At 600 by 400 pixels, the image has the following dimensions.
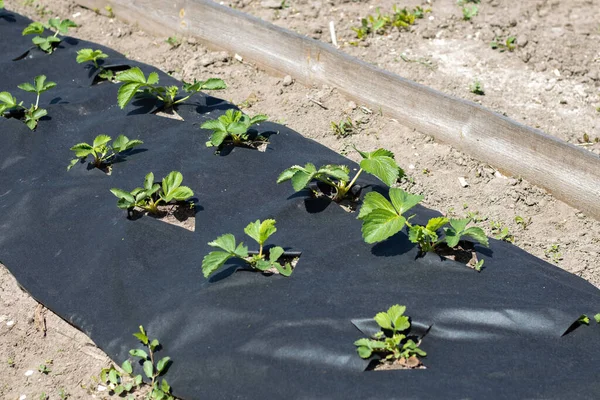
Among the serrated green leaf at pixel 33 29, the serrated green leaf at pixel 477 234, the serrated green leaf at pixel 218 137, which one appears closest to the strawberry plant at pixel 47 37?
the serrated green leaf at pixel 33 29

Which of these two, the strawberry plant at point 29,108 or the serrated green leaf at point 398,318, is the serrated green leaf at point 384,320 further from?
the strawberry plant at point 29,108

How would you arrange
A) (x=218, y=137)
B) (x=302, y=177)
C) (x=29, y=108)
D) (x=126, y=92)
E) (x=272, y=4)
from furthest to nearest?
(x=272, y=4), (x=29, y=108), (x=126, y=92), (x=218, y=137), (x=302, y=177)

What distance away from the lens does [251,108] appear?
4414 mm

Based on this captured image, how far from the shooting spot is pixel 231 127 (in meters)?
3.55

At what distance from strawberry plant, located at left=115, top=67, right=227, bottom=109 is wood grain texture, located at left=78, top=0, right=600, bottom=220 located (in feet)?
2.25

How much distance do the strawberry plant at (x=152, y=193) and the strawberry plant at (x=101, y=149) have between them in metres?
0.35

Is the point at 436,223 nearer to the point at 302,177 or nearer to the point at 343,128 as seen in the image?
the point at 302,177

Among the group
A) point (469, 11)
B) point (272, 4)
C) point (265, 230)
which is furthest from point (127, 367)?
point (469, 11)

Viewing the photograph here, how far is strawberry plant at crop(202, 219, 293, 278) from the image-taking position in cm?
281

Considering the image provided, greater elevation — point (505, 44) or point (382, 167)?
point (505, 44)

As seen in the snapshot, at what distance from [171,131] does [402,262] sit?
155 cm

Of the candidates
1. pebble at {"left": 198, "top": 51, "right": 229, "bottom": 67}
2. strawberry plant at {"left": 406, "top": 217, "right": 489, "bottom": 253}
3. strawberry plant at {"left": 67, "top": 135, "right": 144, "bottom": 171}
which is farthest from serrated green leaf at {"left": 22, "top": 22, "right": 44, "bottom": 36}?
strawberry plant at {"left": 406, "top": 217, "right": 489, "bottom": 253}

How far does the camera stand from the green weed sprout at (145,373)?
267cm

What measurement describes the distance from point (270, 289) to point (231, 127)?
102 centimetres
